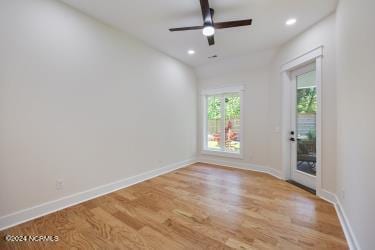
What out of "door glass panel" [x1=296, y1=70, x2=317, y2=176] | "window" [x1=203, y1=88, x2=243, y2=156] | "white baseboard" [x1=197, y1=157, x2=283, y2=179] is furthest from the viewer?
"window" [x1=203, y1=88, x2=243, y2=156]

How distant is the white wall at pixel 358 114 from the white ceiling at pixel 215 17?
0.59m

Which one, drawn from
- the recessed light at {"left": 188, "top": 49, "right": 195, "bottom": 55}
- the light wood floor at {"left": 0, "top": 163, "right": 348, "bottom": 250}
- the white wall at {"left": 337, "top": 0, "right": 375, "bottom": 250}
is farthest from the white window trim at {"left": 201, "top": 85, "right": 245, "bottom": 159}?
the white wall at {"left": 337, "top": 0, "right": 375, "bottom": 250}

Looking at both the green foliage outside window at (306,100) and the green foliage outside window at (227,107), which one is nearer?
the green foliage outside window at (306,100)

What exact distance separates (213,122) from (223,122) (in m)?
0.37

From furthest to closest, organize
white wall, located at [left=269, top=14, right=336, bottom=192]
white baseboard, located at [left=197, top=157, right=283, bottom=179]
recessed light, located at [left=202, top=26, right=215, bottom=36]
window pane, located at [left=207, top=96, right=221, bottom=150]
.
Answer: window pane, located at [left=207, top=96, right=221, bottom=150] → white baseboard, located at [left=197, top=157, right=283, bottom=179] → white wall, located at [left=269, top=14, right=336, bottom=192] → recessed light, located at [left=202, top=26, right=215, bottom=36]

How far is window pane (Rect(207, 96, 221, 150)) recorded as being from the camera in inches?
208

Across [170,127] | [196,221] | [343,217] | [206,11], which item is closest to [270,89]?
[170,127]

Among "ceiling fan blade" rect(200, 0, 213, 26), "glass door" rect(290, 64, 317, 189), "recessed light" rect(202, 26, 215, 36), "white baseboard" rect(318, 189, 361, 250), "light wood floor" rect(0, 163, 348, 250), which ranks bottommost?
"light wood floor" rect(0, 163, 348, 250)

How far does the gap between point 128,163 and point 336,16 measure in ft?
13.9

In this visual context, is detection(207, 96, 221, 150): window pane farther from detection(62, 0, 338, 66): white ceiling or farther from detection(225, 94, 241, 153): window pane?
detection(62, 0, 338, 66): white ceiling

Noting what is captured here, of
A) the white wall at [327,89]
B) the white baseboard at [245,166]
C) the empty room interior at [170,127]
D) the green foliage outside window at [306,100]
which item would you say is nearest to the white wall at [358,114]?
the empty room interior at [170,127]

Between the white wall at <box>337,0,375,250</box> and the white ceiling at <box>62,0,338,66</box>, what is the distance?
59 centimetres

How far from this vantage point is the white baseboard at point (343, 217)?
168 cm

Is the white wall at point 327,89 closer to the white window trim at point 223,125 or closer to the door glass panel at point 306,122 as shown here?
the door glass panel at point 306,122
